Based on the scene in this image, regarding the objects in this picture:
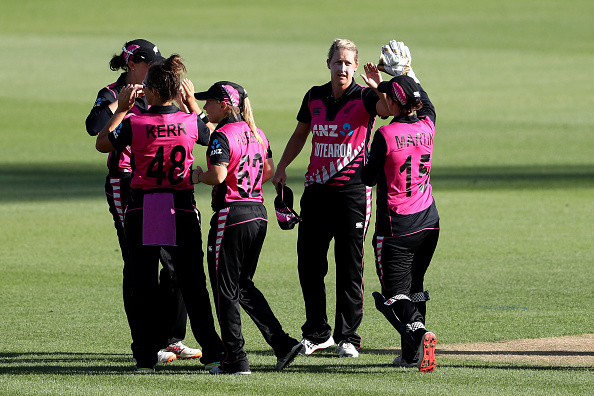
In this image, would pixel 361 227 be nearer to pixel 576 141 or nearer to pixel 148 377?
pixel 148 377

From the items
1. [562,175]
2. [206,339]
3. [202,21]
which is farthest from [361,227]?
[202,21]

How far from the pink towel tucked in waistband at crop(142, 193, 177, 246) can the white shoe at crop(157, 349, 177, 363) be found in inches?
41.6

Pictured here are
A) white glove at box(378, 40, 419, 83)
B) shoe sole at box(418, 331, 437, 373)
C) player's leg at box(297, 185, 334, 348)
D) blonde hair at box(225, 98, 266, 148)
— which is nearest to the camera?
shoe sole at box(418, 331, 437, 373)

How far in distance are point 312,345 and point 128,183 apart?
1766mm

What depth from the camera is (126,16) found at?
2238 inches

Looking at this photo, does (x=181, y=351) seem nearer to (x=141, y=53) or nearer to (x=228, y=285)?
(x=228, y=285)

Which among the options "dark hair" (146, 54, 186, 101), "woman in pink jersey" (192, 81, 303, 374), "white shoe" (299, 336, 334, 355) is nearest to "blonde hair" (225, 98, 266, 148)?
"woman in pink jersey" (192, 81, 303, 374)

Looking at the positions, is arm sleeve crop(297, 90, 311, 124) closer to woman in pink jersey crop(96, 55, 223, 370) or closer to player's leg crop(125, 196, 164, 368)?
woman in pink jersey crop(96, 55, 223, 370)

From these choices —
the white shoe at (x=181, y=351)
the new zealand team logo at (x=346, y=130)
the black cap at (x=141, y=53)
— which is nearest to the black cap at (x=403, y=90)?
the new zealand team logo at (x=346, y=130)

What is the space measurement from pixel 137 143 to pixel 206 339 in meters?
1.36

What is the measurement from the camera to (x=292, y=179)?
64.3 feet

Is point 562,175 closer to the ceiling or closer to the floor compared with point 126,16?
closer to the floor

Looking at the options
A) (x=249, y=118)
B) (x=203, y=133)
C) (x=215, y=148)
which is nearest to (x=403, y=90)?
(x=249, y=118)

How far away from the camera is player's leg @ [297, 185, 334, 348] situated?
8.05 m
